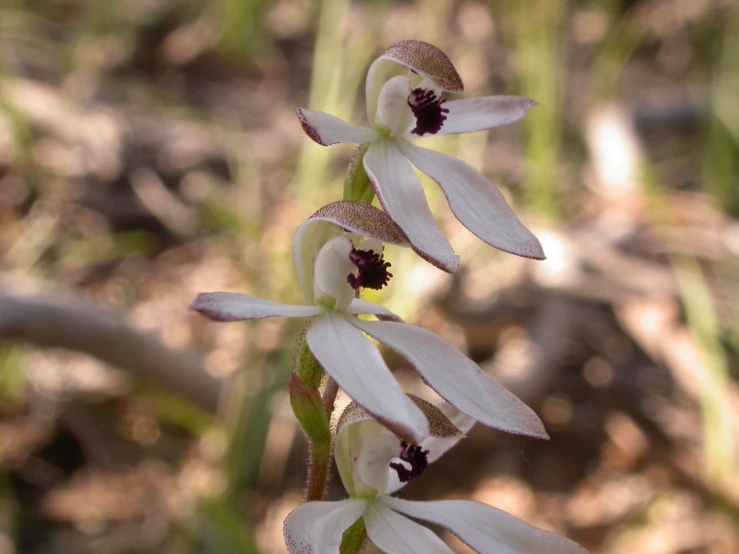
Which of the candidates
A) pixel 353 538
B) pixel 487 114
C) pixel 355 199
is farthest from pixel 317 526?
pixel 487 114

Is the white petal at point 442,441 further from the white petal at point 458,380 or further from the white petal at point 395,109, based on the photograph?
the white petal at point 395,109

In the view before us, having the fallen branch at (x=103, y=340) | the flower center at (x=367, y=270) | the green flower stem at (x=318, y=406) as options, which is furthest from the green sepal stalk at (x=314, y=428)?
the fallen branch at (x=103, y=340)

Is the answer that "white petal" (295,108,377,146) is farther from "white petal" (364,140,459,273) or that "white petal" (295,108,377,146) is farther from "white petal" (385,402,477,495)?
"white petal" (385,402,477,495)

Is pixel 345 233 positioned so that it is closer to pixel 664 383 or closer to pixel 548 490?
pixel 548 490

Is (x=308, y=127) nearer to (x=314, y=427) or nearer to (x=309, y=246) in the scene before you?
(x=309, y=246)

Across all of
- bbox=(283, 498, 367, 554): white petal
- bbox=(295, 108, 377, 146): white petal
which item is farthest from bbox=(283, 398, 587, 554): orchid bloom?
bbox=(295, 108, 377, 146): white petal

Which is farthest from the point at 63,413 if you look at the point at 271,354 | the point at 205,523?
the point at 205,523
